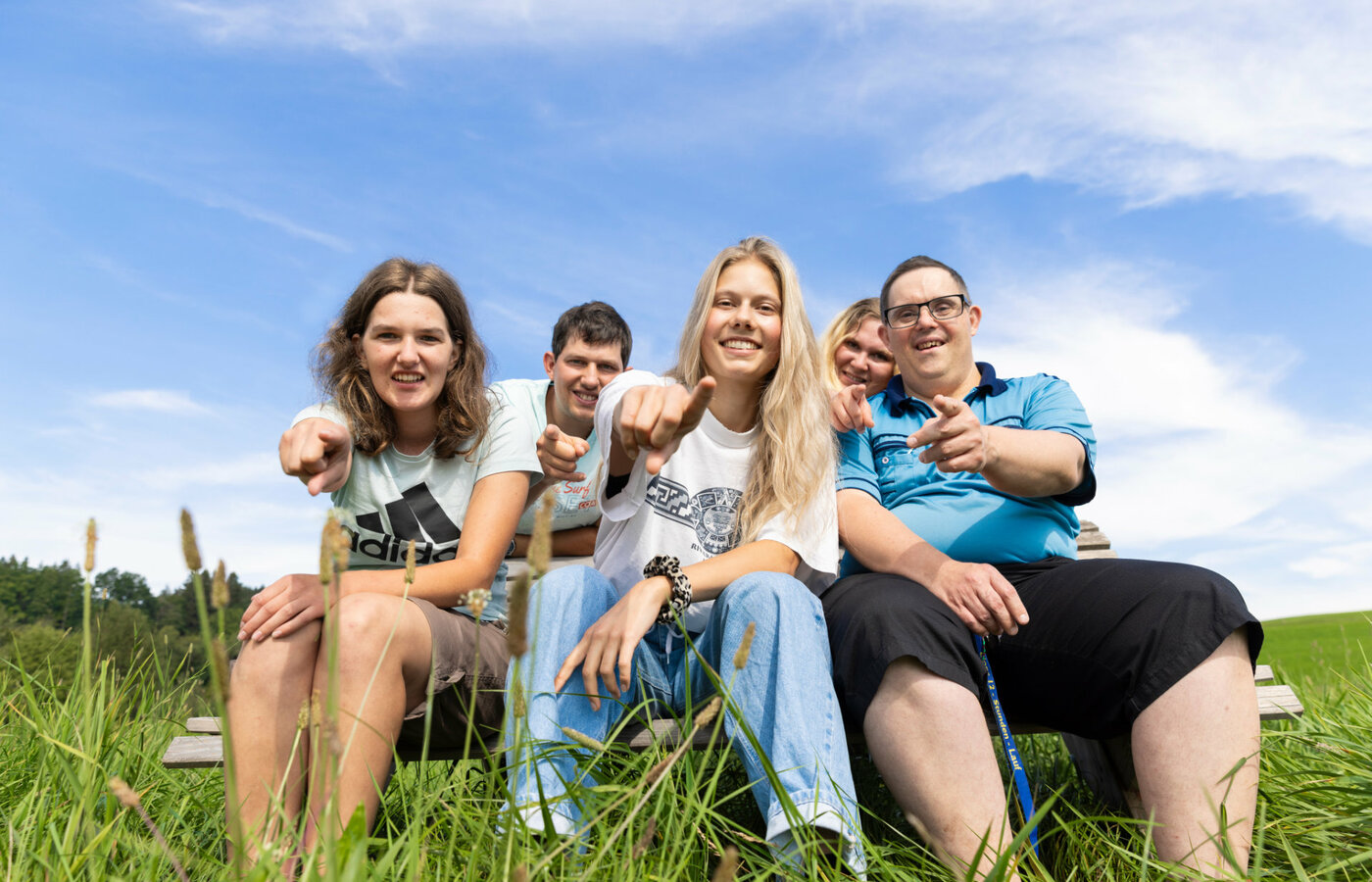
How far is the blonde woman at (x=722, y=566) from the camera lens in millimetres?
2049

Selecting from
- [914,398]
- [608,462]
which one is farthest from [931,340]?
[608,462]

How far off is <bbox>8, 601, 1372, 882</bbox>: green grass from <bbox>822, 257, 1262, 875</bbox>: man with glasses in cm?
17

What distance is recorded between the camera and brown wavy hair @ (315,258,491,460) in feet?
10.00

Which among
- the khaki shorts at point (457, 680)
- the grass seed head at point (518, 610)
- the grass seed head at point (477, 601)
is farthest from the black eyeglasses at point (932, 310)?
the grass seed head at point (518, 610)

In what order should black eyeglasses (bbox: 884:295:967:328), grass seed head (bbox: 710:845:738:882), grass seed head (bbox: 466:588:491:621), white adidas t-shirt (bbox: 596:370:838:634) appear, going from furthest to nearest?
black eyeglasses (bbox: 884:295:967:328), white adidas t-shirt (bbox: 596:370:838:634), grass seed head (bbox: 466:588:491:621), grass seed head (bbox: 710:845:738:882)

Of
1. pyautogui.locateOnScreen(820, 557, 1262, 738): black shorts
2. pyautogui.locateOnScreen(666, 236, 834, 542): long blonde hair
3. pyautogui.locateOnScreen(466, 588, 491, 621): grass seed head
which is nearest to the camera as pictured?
pyautogui.locateOnScreen(466, 588, 491, 621): grass seed head

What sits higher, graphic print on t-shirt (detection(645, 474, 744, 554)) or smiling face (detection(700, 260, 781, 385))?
smiling face (detection(700, 260, 781, 385))

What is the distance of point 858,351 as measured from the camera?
430cm

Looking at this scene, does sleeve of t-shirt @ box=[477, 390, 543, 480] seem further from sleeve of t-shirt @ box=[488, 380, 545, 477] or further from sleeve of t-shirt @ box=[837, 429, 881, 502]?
sleeve of t-shirt @ box=[837, 429, 881, 502]

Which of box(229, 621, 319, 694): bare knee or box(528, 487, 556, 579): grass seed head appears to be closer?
box(528, 487, 556, 579): grass seed head

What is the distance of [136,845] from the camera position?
6.46 feet

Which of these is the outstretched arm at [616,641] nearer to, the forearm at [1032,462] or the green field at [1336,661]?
the forearm at [1032,462]

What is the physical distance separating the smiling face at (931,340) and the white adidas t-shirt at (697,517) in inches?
23.7

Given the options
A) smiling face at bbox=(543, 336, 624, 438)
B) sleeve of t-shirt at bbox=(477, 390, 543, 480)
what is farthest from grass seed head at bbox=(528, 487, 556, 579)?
smiling face at bbox=(543, 336, 624, 438)
